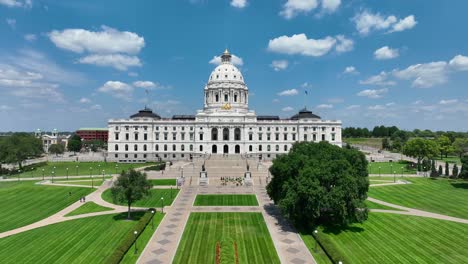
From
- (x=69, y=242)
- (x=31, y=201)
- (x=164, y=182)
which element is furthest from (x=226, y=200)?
(x=31, y=201)

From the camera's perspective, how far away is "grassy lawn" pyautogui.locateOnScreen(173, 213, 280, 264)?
3014 centimetres

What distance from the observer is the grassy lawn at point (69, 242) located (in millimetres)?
30719

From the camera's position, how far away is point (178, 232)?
3691 centimetres

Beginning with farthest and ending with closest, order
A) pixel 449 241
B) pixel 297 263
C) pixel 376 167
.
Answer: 1. pixel 376 167
2. pixel 449 241
3. pixel 297 263

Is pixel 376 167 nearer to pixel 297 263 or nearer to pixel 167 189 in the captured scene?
pixel 167 189

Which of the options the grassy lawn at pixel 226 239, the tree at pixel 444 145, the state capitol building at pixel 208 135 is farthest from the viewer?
the state capitol building at pixel 208 135

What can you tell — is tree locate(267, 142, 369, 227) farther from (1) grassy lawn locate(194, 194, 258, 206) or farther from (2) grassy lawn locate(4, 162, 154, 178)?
(2) grassy lawn locate(4, 162, 154, 178)

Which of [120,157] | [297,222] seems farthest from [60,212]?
[120,157]

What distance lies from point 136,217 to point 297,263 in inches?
971

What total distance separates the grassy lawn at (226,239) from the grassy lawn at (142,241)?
3.95m

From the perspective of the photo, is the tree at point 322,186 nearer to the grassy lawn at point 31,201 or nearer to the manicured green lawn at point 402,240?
the manicured green lawn at point 402,240

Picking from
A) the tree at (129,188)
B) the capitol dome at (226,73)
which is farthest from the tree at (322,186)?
the capitol dome at (226,73)

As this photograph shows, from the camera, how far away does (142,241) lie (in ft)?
111

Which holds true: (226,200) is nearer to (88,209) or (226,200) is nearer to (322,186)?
(322,186)
